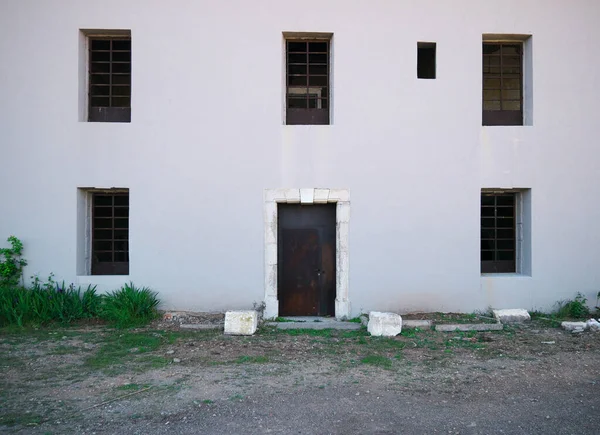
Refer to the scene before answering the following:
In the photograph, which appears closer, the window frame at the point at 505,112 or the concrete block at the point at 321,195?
the concrete block at the point at 321,195

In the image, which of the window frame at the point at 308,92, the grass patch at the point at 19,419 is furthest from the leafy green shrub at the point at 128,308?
the window frame at the point at 308,92

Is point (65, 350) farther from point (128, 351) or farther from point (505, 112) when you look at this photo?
point (505, 112)

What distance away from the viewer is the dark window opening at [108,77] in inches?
308

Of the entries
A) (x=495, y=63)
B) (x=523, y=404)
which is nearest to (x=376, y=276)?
(x=523, y=404)

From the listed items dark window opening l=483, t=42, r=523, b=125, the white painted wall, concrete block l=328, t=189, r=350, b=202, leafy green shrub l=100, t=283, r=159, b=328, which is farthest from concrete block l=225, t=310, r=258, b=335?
dark window opening l=483, t=42, r=523, b=125

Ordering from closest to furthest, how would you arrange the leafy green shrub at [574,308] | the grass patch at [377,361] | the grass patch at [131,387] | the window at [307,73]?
the grass patch at [131,387], the grass patch at [377,361], the leafy green shrub at [574,308], the window at [307,73]

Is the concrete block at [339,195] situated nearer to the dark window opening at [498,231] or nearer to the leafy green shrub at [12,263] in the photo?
the dark window opening at [498,231]

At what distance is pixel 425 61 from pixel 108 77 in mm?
5311

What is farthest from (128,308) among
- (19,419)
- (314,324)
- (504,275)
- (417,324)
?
(504,275)

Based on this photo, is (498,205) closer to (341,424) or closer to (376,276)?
(376,276)

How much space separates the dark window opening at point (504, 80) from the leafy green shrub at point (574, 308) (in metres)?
3.03

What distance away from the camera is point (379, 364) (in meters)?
5.57

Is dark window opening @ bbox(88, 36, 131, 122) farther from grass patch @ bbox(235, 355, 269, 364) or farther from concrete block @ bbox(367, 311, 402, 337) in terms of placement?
concrete block @ bbox(367, 311, 402, 337)

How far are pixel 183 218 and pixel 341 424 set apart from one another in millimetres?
4543
